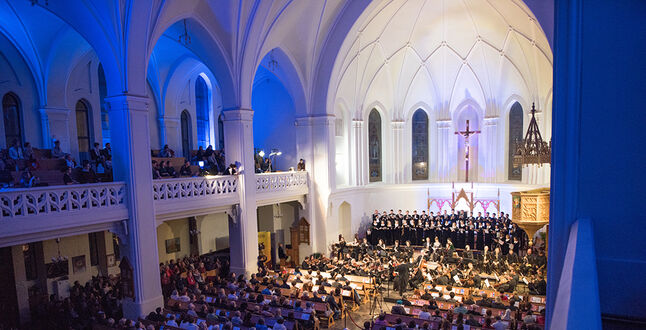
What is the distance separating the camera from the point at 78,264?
55.6 feet

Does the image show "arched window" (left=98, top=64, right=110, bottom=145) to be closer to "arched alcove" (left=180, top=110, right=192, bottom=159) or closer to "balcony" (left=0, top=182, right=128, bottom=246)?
"arched alcove" (left=180, top=110, right=192, bottom=159)

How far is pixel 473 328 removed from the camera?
9.42 m

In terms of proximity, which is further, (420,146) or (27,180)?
(420,146)

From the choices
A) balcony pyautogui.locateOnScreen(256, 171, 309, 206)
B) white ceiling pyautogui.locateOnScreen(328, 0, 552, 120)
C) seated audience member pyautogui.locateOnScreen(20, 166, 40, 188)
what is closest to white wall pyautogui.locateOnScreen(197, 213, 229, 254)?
balcony pyautogui.locateOnScreen(256, 171, 309, 206)

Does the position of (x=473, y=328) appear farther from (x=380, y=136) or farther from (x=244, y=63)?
(x=380, y=136)

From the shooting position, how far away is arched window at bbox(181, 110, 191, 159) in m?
23.4

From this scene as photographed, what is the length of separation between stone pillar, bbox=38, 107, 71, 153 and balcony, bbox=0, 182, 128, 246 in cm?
757

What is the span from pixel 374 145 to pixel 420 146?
3575mm

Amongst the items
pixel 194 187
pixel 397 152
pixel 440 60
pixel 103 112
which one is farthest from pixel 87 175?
pixel 440 60

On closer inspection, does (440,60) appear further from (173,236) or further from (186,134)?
(173,236)

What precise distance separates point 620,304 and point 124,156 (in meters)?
12.9

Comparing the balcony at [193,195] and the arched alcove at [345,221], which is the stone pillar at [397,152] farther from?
the balcony at [193,195]

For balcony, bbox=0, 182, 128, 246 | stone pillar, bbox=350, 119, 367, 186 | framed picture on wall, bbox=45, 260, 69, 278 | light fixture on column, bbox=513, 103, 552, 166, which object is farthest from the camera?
stone pillar, bbox=350, 119, 367, 186

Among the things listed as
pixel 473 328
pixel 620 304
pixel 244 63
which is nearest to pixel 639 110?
pixel 620 304
